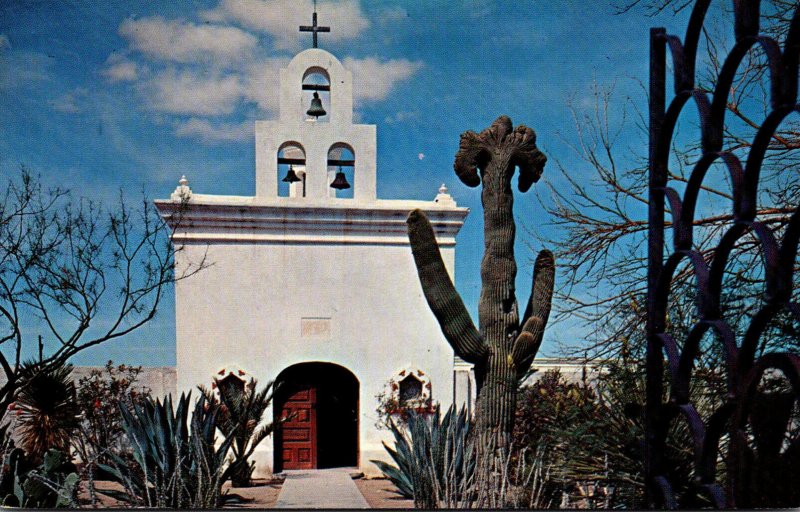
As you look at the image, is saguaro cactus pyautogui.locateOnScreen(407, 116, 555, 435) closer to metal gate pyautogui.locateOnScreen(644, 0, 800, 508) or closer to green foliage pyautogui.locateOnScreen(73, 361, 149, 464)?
metal gate pyautogui.locateOnScreen(644, 0, 800, 508)

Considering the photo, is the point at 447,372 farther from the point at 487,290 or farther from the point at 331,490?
the point at 487,290

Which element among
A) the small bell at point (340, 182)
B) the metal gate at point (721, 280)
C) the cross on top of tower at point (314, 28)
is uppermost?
the cross on top of tower at point (314, 28)

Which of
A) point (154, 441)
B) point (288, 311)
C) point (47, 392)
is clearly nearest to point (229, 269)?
point (288, 311)

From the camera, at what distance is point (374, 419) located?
12.4m

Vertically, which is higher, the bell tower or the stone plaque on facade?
the bell tower

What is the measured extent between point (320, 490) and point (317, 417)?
2422 mm

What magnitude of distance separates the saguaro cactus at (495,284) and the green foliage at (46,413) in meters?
5.64

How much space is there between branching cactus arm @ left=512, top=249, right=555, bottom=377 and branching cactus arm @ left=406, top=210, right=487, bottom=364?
0.44 meters

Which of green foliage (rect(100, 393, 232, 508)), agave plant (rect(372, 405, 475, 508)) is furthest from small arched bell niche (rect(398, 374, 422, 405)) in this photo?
green foliage (rect(100, 393, 232, 508))

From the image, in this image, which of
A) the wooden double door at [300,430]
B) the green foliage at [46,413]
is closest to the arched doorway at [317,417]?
the wooden double door at [300,430]

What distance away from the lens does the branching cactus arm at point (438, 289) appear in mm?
6887

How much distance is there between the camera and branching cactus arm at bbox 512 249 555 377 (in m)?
7.17

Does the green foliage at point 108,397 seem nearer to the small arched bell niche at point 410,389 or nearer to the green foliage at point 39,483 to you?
the green foliage at point 39,483

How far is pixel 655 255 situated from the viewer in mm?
3229
